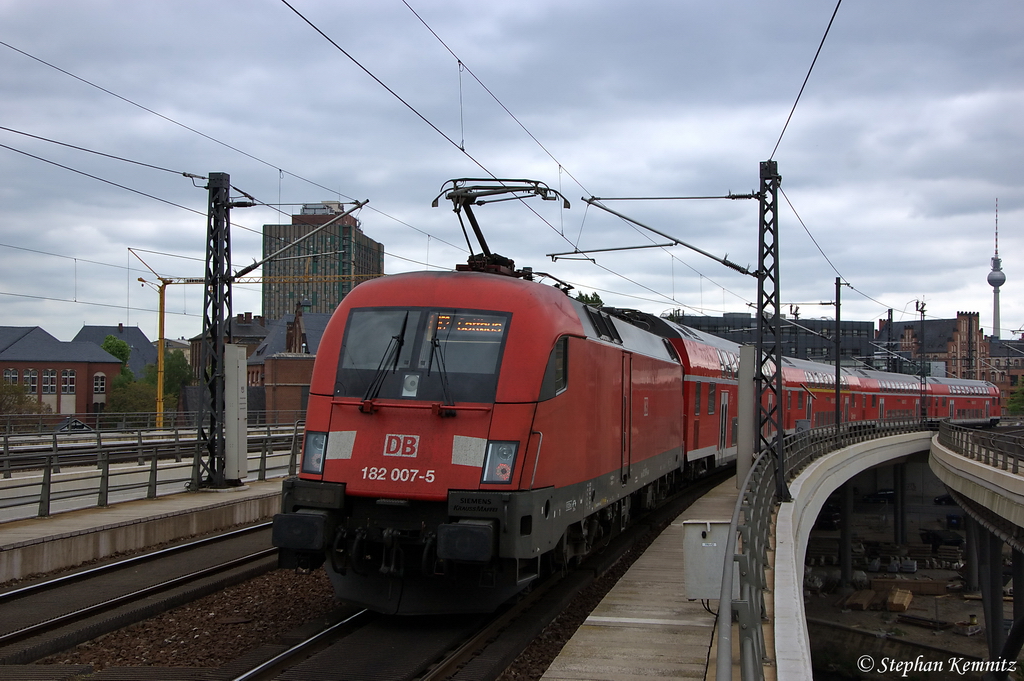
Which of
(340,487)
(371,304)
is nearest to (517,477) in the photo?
(340,487)

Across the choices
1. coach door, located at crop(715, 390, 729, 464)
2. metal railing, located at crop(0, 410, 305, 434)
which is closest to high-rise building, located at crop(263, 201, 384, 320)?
metal railing, located at crop(0, 410, 305, 434)

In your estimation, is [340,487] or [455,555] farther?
[340,487]

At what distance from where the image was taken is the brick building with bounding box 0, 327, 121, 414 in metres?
77.4

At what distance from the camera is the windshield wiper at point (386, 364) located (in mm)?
9586

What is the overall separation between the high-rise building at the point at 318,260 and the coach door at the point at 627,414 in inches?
279

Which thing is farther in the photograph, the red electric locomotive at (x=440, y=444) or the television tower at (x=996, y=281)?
the television tower at (x=996, y=281)

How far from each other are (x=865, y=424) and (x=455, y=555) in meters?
→ 42.7

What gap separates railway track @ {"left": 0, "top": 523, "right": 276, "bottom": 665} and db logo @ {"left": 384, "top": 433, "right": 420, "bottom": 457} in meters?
3.45

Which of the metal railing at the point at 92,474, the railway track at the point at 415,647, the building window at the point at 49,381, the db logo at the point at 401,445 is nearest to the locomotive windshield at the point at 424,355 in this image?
the db logo at the point at 401,445

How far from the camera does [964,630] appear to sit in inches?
1597

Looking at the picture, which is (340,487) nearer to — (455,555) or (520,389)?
(455,555)

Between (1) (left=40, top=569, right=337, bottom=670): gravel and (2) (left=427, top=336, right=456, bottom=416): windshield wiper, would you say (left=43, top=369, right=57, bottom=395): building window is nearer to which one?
(1) (left=40, top=569, right=337, bottom=670): gravel

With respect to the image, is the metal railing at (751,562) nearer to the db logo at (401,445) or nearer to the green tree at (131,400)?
the db logo at (401,445)

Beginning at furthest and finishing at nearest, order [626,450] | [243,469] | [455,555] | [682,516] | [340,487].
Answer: [243,469] → [682,516] → [626,450] → [340,487] → [455,555]
